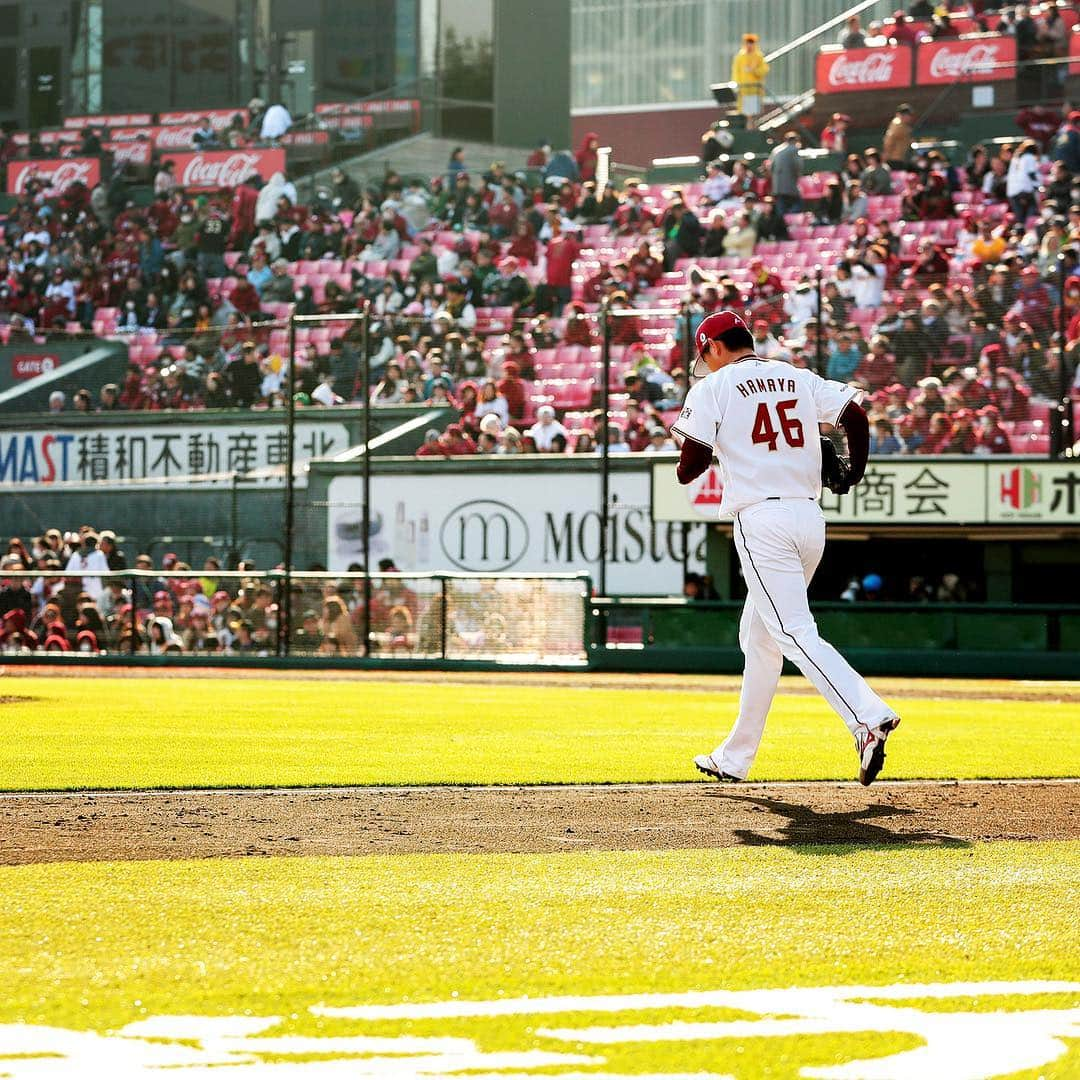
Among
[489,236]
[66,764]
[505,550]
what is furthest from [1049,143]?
[66,764]

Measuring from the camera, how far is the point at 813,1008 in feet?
12.7

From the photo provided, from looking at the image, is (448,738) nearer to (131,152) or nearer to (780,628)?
(780,628)

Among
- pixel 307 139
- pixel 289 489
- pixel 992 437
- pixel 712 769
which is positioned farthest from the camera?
pixel 307 139

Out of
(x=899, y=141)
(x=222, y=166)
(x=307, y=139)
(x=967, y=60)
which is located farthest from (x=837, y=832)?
(x=307, y=139)

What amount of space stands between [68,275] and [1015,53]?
17.1m

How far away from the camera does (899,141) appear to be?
28.8 metres

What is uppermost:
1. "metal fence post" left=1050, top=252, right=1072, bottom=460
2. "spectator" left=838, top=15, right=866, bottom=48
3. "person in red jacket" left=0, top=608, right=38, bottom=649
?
"spectator" left=838, top=15, right=866, bottom=48

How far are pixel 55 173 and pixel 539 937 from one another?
1417 inches

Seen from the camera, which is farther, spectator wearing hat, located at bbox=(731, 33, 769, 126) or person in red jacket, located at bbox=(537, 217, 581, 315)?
spectator wearing hat, located at bbox=(731, 33, 769, 126)

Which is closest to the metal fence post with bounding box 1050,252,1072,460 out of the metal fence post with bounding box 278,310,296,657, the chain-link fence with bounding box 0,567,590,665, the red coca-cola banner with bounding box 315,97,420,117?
the chain-link fence with bounding box 0,567,590,665

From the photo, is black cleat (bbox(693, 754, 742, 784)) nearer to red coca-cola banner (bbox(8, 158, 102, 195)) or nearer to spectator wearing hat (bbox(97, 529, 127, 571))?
spectator wearing hat (bbox(97, 529, 127, 571))

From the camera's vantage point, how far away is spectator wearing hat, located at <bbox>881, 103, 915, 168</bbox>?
28688mm

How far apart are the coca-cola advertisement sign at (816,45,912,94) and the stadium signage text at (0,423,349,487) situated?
1310 cm

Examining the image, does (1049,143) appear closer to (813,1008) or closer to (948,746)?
(948,746)
